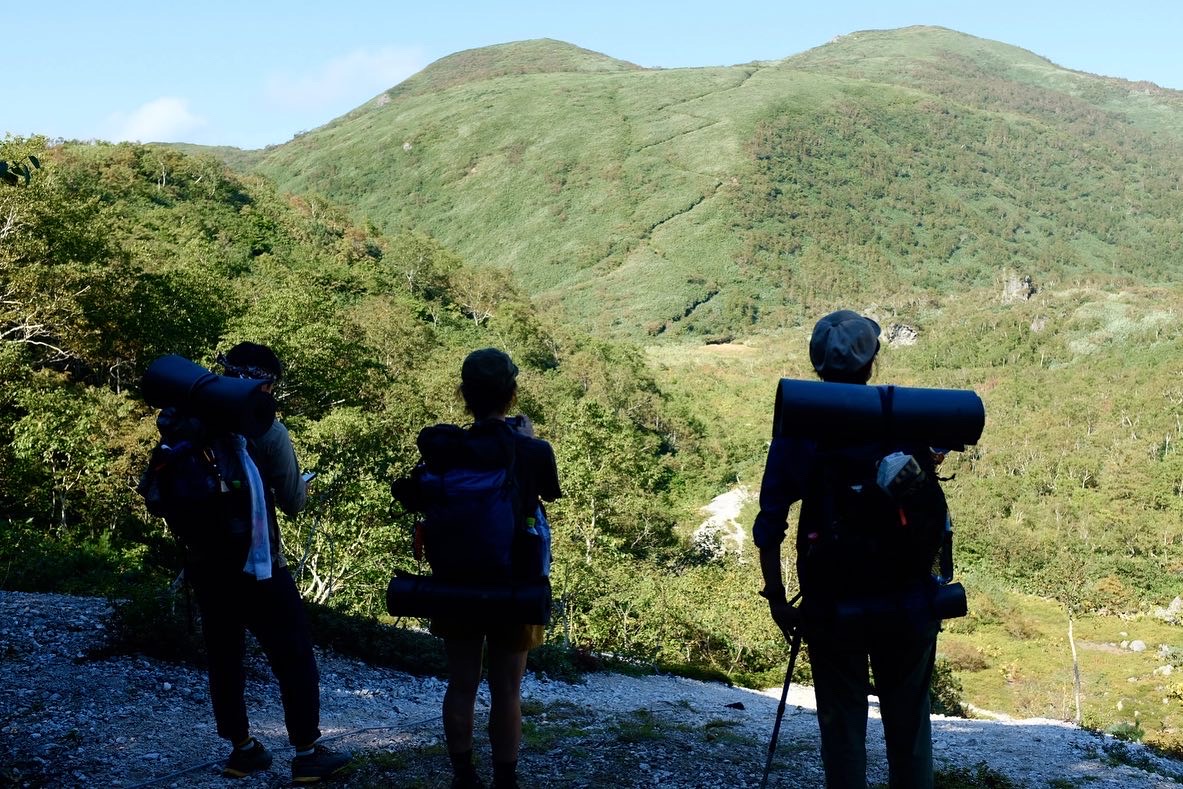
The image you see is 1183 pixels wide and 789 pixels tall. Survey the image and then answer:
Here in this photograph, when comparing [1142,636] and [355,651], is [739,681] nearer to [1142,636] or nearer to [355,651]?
[355,651]

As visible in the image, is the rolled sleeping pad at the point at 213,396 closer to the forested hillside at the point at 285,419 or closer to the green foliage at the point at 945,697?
the forested hillside at the point at 285,419

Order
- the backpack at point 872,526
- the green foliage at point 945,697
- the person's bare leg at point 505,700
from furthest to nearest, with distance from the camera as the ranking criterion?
the green foliage at point 945,697
the person's bare leg at point 505,700
the backpack at point 872,526

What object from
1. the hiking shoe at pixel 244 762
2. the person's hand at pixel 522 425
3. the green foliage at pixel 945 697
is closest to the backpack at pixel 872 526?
the person's hand at pixel 522 425

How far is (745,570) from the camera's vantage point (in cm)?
3938

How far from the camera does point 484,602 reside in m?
3.77

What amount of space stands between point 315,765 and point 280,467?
1.65 meters

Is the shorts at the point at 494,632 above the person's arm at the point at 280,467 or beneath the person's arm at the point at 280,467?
beneath

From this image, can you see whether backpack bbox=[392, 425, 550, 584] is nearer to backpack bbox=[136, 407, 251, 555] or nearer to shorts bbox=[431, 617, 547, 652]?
shorts bbox=[431, 617, 547, 652]

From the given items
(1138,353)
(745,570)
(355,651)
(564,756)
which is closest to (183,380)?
(564,756)

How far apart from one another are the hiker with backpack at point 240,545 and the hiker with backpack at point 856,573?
94.0 inches

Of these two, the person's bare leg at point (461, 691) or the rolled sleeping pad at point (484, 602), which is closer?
the rolled sleeping pad at point (484, 602)

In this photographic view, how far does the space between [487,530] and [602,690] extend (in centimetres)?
897

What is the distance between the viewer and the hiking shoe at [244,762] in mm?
4973

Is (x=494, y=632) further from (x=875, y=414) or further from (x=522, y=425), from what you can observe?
(x=875, y=414)
